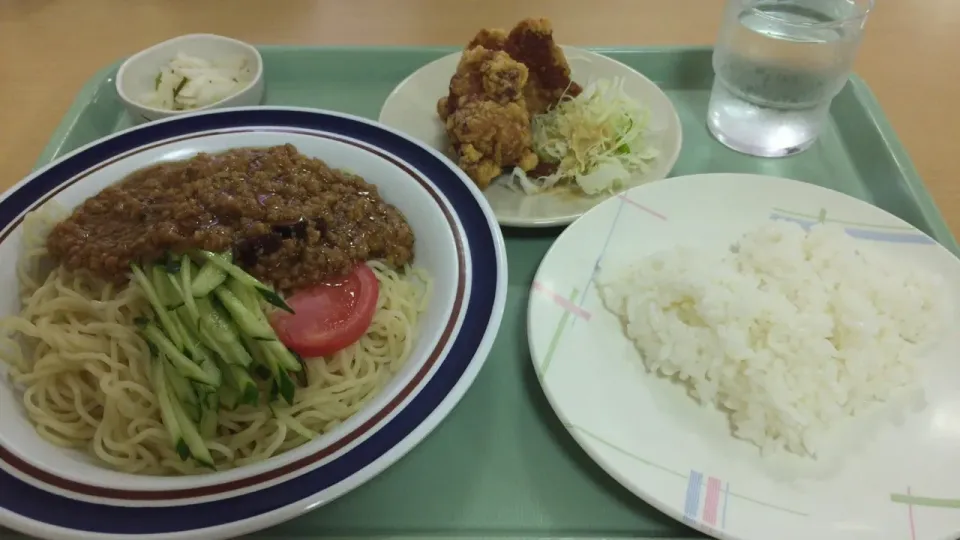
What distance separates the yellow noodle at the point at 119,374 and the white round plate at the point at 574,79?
511 mm

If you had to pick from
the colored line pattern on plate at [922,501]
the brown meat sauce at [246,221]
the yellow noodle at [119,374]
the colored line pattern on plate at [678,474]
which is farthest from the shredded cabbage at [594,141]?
the colored line pattern on plate at [922,501]

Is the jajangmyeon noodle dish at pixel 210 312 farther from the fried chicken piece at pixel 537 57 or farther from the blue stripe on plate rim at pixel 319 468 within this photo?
the fried chicken piece at pixel 537 57

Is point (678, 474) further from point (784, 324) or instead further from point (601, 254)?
point (601, 254)

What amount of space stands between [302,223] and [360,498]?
64cm

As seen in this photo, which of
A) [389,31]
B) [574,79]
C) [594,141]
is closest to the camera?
[594,141]

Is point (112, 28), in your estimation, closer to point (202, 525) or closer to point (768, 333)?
point (202, 525)

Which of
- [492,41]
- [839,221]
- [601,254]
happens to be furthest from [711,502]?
[492,41]

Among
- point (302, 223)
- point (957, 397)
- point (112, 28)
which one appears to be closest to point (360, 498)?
point (302, 223)

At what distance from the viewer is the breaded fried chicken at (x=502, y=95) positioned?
79.1 inches

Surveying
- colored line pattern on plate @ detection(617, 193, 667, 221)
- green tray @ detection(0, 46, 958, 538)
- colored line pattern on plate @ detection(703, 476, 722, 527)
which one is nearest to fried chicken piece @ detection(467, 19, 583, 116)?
green tray @ detection(0, 46, 958, 538)

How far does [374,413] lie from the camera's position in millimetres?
1207

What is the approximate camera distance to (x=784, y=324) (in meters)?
1.51

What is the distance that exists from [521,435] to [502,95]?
1.13 meters

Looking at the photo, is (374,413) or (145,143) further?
(145,143)
